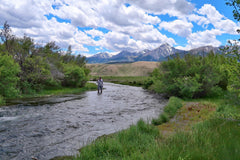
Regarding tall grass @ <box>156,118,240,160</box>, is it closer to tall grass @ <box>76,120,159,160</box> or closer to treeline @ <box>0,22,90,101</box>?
tall grass @ <box>76,120,159,160</box>

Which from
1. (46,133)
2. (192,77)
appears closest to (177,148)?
(46,133)

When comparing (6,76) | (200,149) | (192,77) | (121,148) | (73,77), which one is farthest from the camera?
(73,77)

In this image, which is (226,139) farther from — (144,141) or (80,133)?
(80,133)

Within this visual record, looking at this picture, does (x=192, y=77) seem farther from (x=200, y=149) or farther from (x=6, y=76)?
(x=6, y=76)

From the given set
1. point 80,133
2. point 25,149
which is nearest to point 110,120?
point 80,133

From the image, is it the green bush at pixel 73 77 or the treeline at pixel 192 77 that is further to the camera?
the green bush at pixel 73 77

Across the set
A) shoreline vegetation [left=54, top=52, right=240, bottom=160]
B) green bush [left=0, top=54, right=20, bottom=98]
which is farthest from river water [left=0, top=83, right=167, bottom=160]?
green bush [left=0, top=54, right=20, bottom=98]

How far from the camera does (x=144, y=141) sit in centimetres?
729

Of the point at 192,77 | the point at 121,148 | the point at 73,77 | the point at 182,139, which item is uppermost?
the point at 73,77

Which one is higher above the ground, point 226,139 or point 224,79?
point 224,79

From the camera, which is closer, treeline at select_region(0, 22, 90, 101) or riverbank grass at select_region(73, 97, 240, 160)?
riverbank grass at select_region(73, 97, 240, 160)

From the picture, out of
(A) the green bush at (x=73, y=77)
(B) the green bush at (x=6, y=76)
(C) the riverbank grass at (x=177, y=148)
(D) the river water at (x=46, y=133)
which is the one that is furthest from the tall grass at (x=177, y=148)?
(A) the green bush at (x=73, y=77)

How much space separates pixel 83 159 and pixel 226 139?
15.6 ft

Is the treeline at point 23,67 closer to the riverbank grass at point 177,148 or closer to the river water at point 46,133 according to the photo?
the river water at point 46,133
